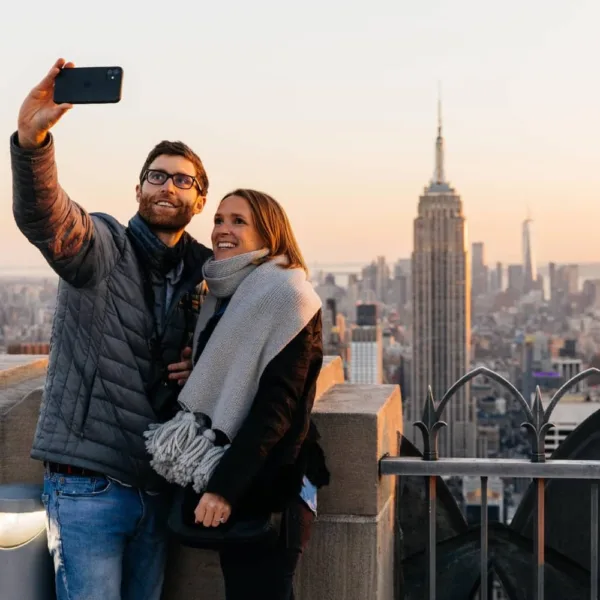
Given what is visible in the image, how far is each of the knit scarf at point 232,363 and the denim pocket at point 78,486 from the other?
16 cm

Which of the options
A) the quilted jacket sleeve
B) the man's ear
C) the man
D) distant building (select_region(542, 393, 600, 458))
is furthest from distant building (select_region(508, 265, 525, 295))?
the quilted jacket sleeve

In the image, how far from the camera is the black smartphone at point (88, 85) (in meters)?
2.53

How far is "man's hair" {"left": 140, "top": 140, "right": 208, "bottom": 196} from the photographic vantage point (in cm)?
287

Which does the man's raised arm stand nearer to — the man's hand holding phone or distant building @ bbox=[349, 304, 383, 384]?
the man's hand holding phone

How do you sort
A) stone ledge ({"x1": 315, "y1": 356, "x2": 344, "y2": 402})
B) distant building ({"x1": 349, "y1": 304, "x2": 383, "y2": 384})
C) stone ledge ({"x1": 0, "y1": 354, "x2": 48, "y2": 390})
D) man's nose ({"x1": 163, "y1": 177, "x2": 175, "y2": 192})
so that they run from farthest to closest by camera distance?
distant building ({"x1": 349, "y1": 304, "x2": 383, "y2": 384}), stone ledge ({"x1": 0, "y1": 354, "x2": 48, "y2": 390}), stone ledge ({"x1": 315, "y1": 356, "x2": 344, "y2": 402}), man's nose ({"x1": 163, "y1": 177, "x2": 175, "y2": 192})

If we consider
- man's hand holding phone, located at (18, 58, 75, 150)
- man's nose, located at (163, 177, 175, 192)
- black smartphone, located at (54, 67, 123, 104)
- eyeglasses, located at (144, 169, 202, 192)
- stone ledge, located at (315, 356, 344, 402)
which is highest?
black smartphone, located at (54, 67, 123, 104)

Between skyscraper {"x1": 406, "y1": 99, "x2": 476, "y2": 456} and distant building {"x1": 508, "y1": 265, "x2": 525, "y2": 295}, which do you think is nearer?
skyscraper {"x1": 406, "y1": 99, "x2": 476, "y2": 456}

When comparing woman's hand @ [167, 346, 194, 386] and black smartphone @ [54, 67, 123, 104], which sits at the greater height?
black smartphone @ [54, 67, 123, 104]

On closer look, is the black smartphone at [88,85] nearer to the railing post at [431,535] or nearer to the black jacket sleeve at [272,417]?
the black jacket sleeve at [272,417]

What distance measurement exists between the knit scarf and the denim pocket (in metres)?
0.16

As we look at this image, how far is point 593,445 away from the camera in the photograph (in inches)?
139

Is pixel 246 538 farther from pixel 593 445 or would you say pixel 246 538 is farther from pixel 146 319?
pixel 593 445

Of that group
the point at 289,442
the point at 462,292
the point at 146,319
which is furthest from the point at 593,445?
the point at 462,292

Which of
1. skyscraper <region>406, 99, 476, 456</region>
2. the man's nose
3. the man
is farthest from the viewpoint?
skyscraper <region>406, 99, 476, 456</region>
